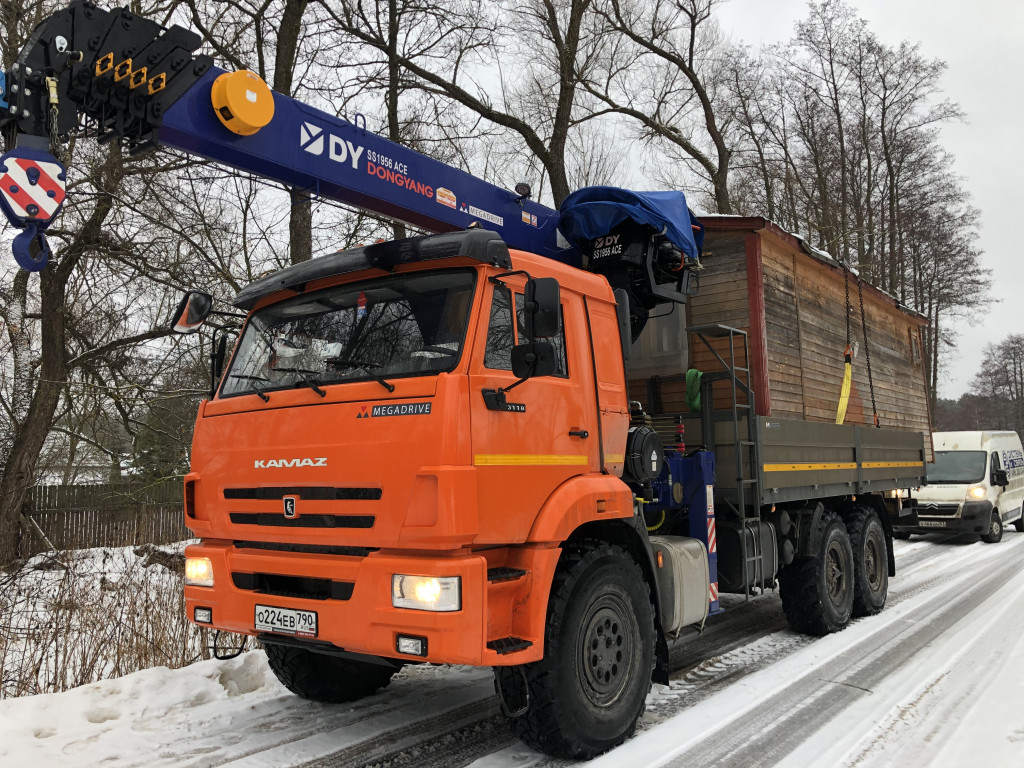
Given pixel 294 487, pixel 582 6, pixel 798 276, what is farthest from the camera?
pixel 582 6

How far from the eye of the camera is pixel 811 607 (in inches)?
274

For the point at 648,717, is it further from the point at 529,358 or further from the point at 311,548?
the point at 529,358

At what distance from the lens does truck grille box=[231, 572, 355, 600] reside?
3.72 meters

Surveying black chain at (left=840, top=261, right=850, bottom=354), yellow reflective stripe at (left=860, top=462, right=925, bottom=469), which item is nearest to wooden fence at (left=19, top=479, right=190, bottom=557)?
yellow reflective stripe at (left=860, top=462, right=925, bottom=469)

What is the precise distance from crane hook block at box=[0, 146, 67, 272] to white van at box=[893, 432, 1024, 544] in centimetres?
1442

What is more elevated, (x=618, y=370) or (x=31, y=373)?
(x=31, y=373)

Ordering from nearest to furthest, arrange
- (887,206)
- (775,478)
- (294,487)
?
(294,487) < (775,478) < (887,206)

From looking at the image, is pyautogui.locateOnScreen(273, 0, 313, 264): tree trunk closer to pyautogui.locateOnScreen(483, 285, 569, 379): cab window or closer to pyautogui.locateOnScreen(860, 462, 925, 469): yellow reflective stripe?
pyautogui.locateOnScreen(483, 285, 569, 379): cab window

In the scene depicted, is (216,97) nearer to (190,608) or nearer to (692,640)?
(190,608)

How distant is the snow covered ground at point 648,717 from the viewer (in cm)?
411

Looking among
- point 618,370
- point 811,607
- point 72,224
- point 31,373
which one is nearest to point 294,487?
point 618,370

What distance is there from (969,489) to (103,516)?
16081mm

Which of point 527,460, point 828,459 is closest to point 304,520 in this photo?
point 527,460

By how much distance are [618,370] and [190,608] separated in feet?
9.72
